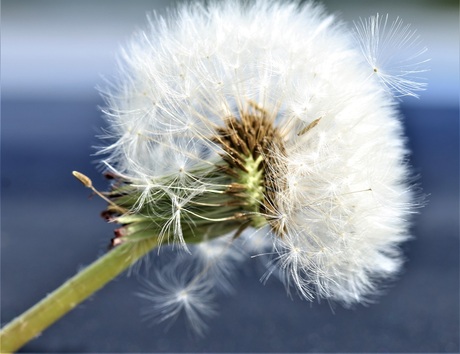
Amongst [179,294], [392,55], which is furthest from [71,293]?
[392,55]

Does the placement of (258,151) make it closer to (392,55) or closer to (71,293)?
(392,55)

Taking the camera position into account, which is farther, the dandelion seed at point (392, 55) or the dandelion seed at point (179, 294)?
the dandelion seed at point (179, 294)

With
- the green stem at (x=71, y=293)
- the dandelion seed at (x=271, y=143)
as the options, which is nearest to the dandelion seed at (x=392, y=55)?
the dandelion seed at (x=271, y=143)

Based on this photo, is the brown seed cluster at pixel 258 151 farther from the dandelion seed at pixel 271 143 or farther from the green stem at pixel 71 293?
the green stem at pixel 71 293

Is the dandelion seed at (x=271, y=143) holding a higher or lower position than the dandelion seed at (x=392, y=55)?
lower

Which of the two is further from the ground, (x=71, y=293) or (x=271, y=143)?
(x=271, y=143)

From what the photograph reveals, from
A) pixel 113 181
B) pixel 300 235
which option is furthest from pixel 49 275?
pixel 300 235

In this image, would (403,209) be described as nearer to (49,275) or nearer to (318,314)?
(318,314)
